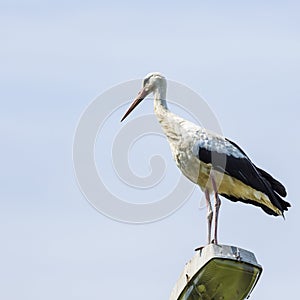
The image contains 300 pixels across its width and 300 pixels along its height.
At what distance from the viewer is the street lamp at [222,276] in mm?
8242

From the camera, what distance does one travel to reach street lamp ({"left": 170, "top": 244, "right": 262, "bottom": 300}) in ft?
27.0

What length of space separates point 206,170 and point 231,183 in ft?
1.39

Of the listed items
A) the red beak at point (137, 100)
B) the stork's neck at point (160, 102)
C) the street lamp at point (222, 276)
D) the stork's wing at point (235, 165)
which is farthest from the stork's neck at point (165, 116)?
the street lamp at point (222, 276)

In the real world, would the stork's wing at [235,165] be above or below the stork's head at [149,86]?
below

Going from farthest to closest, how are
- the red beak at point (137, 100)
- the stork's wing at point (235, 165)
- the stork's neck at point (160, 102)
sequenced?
the red beak at point (137, 100) → the stork's neck at point (160, 102) → the stork's wing at point (235, 165)

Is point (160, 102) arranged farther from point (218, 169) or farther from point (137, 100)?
point (218, 169)

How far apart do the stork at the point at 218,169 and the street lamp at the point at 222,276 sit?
4.29 m

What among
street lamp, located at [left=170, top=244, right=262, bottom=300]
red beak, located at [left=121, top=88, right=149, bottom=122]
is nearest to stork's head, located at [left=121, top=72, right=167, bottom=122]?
red beak, located at [left=121, top=88, right=149, bottom=122]

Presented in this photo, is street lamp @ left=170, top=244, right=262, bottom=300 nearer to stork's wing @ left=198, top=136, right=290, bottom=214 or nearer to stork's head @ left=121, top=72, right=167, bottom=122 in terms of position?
stork's wing @ left=198, top=136, right=290, bottom=214

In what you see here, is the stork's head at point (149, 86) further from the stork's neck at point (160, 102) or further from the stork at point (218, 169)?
the stork at point (218, 169)

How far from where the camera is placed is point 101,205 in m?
12.1

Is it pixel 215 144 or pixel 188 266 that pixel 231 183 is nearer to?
pixel 215 144

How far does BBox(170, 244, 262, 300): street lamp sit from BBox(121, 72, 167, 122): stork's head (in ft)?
20.1

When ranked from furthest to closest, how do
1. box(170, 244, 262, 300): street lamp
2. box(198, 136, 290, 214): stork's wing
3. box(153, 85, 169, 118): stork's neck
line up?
box(153, 85, 169, 118): stork's neck, box(198, 136, 290, 214): stork's wing, box(170, 244, 262, 300): street lamp
